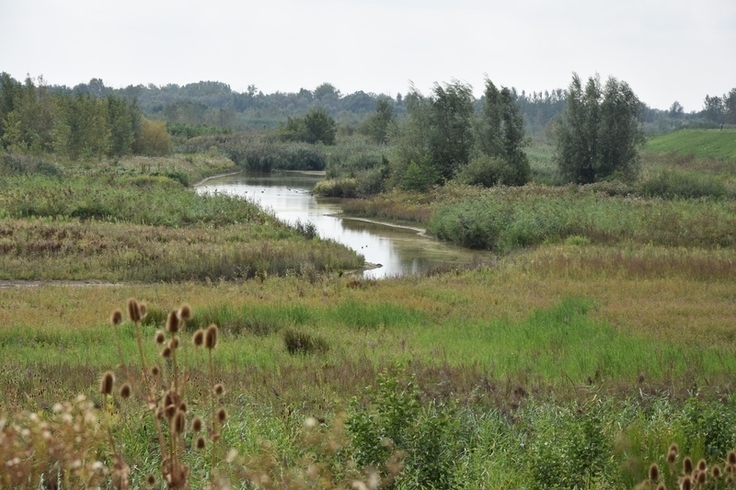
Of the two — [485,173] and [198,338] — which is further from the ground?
[198,338]

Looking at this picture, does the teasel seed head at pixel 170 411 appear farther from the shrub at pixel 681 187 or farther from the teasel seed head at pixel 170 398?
the shrub at pixel 681 187

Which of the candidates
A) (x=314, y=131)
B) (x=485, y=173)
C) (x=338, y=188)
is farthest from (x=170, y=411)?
(x=314, y=131)

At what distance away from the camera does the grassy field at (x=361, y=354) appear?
5.57m

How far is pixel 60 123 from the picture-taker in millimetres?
57406

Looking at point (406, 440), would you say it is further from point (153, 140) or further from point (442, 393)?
point (153, 140)

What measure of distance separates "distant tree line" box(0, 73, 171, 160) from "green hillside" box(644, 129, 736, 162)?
143 feet

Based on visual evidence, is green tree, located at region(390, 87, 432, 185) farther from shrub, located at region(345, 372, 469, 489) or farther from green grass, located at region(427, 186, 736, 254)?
shrub, located at region(345, 372, 469, 489)

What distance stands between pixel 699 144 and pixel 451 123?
3823cm

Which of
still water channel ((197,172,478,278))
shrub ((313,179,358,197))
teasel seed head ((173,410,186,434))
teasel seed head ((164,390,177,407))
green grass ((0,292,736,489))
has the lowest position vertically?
still water channel ((197,172,478,278))

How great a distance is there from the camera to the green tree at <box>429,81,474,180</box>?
2045 inches

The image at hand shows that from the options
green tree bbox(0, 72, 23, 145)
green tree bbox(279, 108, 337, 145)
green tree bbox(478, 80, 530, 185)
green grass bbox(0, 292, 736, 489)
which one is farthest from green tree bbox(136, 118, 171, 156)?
green grass bbox(0, 292, 736, 489)

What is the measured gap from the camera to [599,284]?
58.2 ft

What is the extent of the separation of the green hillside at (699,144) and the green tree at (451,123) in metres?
24.8

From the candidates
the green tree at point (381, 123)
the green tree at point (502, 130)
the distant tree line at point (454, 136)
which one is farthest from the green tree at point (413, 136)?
the green tree at point (381, 123)
